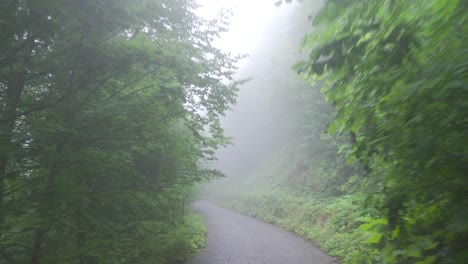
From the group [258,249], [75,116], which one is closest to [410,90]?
[75,116]

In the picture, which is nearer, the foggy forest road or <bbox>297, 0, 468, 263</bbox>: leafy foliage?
<bbox>297, 0, 468, 263</bbox>: leafy foliage

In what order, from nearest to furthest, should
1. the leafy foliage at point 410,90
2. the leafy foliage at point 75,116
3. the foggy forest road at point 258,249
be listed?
the leafy foliage at point 410,90 < the leafy foliage at point 75,116 < the foggy forest road at point 258,249

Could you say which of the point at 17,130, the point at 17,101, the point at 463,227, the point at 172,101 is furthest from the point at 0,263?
the point at 463,227

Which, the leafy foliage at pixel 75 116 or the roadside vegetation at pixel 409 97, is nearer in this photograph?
the roadside vegetation at pixel 409 97

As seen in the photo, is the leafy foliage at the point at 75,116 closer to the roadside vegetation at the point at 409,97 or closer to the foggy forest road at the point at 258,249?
the roadside vegetation at the point at 409,97

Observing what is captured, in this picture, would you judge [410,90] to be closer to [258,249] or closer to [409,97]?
[409,97]

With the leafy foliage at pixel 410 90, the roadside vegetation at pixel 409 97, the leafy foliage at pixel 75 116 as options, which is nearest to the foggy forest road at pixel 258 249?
the leafy foliage at pixel 75 116

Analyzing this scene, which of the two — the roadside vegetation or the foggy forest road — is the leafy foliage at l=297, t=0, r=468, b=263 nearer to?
the roadside vegetation

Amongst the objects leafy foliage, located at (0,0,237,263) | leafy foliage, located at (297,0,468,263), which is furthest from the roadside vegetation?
leafy foliage, located at (0,0,237,263)

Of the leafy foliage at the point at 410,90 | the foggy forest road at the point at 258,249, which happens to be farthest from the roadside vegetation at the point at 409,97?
Answer: the foggy forest road at the point at 258,249

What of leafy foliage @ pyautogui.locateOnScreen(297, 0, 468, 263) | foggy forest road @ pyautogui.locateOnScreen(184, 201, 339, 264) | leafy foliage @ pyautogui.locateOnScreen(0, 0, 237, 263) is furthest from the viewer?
foggy forest road @ pyautogui.locateOnScreen(184, 201, 339, 264)

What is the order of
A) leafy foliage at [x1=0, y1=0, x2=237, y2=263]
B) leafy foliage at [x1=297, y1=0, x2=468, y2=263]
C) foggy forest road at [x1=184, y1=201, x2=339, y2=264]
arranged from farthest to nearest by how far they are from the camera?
1. foggy forest road at [x1=184, y1=201, x2=339, y2=264]
2. leafy foliage at [x1=0, y1=0, x2=237, y2=263]
3. leafy foliage at [x1=297, y1=0, x2=468, y2=263]

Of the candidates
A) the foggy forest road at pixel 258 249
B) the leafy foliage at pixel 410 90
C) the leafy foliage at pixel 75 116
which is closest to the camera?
the leafy foliage at pixel 410 90

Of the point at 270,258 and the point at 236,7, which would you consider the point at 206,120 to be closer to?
the point at 236,7
